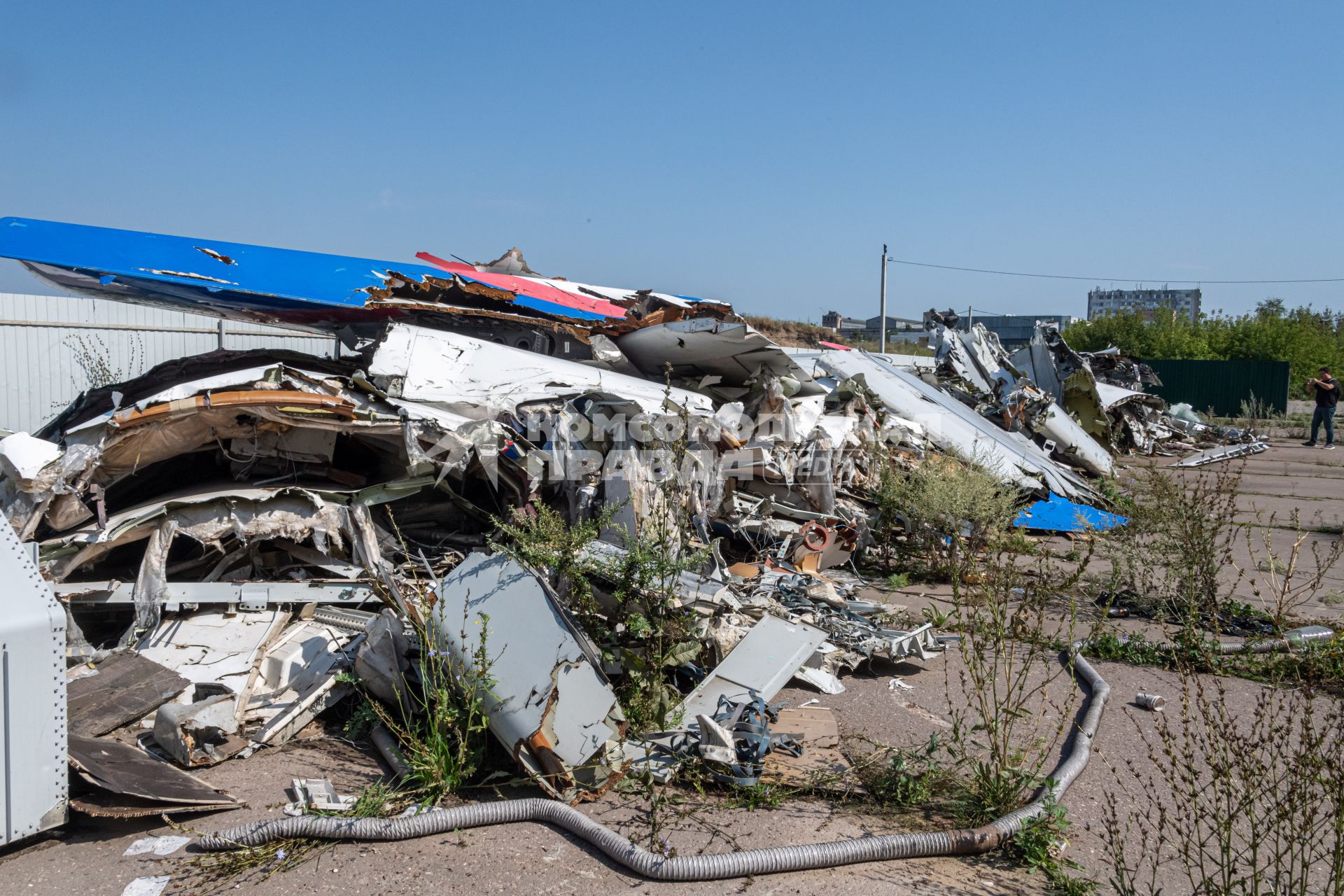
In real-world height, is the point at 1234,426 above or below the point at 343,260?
below

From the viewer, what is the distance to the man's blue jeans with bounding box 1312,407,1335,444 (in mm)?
17516

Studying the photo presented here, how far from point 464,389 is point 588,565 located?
2481 mm

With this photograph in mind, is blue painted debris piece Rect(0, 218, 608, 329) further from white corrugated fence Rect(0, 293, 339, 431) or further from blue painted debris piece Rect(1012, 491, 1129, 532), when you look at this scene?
blue painted debris piece Rect(1012, 491, 1129, 532)

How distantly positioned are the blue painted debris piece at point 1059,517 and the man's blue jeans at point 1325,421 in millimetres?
11770

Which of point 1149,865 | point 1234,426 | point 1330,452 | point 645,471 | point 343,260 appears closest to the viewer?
point 1149,865

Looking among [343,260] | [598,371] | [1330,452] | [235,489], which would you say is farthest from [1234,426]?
[235,489]

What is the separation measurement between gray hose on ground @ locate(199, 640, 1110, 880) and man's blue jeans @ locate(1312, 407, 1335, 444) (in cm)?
1836

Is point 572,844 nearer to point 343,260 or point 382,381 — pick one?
point 382,381

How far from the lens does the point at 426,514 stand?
20.6 feet

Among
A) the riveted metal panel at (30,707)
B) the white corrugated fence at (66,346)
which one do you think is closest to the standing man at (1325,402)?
the white corrugated fence at (66,346)

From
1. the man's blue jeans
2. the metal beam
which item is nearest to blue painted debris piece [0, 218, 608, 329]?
the metal beam

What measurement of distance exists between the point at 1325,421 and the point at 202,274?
2038 cm

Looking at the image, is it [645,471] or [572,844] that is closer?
[572,844]

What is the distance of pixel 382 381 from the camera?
6082 millimetres
